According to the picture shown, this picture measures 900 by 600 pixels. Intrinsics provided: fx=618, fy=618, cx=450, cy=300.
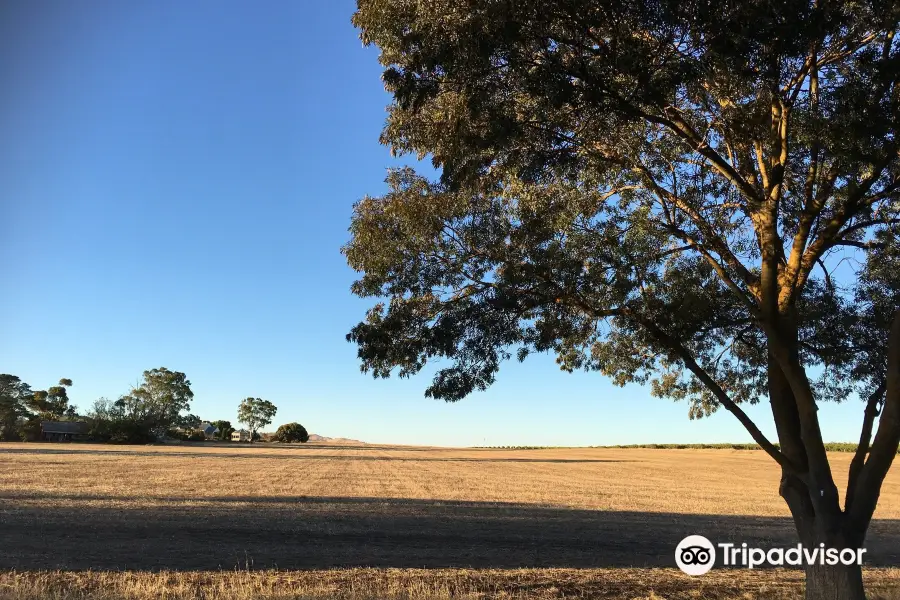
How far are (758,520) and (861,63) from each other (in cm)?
2226

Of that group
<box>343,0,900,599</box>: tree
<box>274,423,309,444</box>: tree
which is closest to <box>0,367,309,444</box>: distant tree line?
<box>274,423,309,444</box>: tree

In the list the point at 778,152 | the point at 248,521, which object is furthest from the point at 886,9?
the point at 248,521

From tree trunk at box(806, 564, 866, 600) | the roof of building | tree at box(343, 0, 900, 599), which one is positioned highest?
tree at box(343, 0, 900, 599)

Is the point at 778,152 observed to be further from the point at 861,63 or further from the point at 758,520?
the point at 758,520

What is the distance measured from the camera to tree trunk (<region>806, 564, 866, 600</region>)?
8.76 metres

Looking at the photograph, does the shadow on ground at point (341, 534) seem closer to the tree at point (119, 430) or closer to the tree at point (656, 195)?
the tree at point (656, 195)

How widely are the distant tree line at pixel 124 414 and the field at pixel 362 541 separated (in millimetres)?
96015

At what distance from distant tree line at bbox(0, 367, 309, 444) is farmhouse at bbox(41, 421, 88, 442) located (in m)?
1.77

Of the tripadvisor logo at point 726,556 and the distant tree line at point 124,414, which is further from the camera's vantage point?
the distant tree line at point 124,414

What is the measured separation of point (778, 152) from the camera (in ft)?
31.6

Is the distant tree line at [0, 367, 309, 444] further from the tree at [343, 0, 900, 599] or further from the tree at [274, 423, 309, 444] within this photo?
the tree at [343, 0, 900, 599]

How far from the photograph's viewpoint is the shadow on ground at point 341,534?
1415 centimetres

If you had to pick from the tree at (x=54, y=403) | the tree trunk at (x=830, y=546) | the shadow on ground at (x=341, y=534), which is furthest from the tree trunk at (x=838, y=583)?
the tree at (x=54, y=403)

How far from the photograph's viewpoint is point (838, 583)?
345 inches
